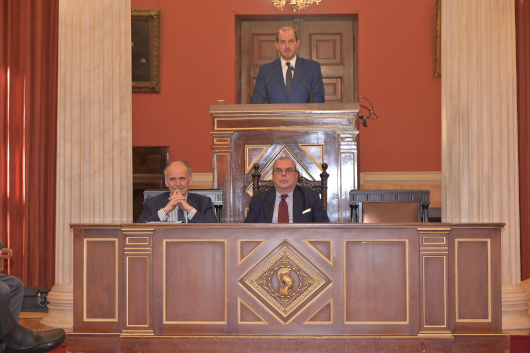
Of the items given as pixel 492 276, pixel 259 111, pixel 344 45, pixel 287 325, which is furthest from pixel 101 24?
pixel 344 45

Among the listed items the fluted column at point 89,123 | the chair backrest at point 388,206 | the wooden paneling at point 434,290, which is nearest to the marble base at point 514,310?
the chair backrest at point 388,206

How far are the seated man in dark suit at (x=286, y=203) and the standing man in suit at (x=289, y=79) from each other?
1005mm

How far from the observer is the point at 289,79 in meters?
5.04

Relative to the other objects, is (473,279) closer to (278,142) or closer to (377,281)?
(377,281)

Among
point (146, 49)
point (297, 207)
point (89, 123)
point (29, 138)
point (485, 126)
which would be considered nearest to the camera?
point (297, 207)

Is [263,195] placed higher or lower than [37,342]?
higher

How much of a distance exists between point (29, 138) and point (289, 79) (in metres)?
2.73

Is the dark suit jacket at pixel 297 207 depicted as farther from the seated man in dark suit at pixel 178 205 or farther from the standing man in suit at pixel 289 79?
the standing man in suit at pixel 289 79

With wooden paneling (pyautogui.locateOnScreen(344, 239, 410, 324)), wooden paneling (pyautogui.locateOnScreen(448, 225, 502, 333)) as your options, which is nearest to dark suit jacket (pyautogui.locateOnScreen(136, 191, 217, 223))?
wooden paneling (pyautogui.locateOnScreen(344, 239, 410, 324))

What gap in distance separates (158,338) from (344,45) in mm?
5532

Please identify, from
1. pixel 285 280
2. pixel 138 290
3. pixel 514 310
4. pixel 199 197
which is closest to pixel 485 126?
pixel 514 310

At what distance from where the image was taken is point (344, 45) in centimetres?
796

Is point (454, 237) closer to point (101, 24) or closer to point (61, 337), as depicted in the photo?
point (61, 337)

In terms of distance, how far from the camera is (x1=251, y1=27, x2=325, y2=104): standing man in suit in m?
5.01
